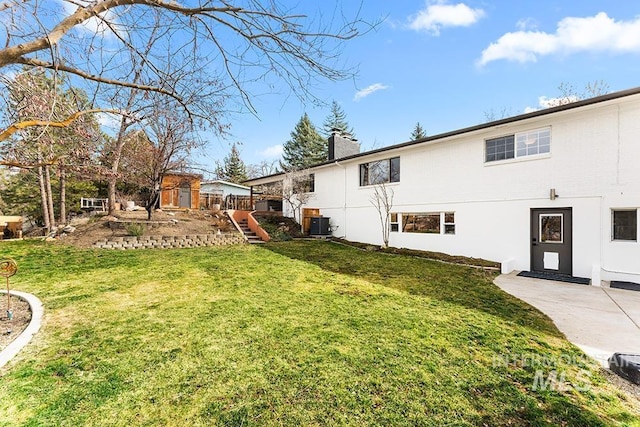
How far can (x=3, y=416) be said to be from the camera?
2.25 m

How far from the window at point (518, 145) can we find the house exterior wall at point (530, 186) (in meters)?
0.18

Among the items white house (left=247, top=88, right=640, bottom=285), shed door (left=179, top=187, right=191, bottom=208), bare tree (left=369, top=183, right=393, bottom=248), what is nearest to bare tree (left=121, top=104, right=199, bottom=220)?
shed door (left=179, top=187, right=191, bottom=208)

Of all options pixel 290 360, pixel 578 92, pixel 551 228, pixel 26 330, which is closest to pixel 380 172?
pixel 551 228

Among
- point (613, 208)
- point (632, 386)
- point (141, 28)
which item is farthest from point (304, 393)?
point (613, 208)

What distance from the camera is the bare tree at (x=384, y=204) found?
41.9 feet

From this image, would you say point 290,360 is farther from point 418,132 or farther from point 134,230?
point 418,132

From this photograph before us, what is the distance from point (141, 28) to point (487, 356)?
598 centimetres

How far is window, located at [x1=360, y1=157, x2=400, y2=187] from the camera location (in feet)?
42.2

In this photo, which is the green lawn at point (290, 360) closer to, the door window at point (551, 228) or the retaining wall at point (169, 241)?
the door window at point (551, 228)

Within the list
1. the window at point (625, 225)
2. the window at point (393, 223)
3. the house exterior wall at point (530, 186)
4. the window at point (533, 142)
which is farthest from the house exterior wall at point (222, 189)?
the window at point (625, 225)

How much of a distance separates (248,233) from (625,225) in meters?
14.3

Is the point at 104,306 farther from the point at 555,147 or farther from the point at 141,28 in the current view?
the point at 555,147

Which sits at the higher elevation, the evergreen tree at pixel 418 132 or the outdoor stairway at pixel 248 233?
the evergreen tree at pixel 418 132

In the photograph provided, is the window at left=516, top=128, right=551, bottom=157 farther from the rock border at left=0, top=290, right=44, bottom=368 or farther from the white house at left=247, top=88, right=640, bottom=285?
the rock border at left=0, top=290, right=44, bottom=368
